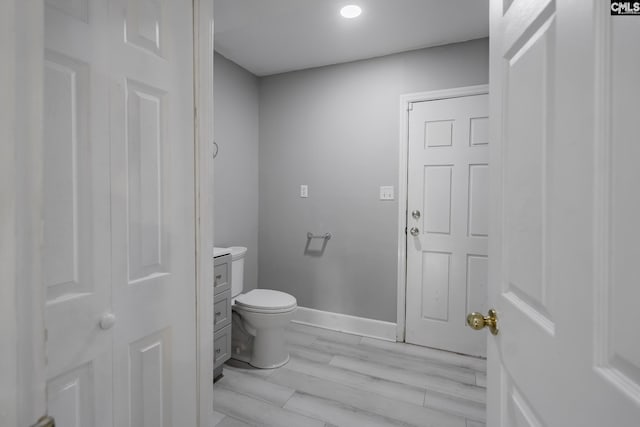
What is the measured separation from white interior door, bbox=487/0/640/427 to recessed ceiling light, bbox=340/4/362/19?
1604mm

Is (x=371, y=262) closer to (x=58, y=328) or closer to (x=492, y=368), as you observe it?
(x=492, y=368)

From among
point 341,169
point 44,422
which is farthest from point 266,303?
point 44,422

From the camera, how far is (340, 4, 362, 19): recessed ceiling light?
2.09 metres

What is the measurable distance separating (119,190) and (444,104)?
2395 millimetres

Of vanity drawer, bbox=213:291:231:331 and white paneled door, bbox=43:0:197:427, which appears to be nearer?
white paneled door, bbox=43:0:197:427

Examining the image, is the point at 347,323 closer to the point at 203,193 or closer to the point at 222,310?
the point at 222,310

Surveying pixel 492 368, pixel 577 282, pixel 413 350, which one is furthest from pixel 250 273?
pixel 577 282

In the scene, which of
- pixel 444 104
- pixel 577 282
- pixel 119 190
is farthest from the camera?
pixel 444 104

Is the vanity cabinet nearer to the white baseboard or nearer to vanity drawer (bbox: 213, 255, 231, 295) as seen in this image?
vanity drawer (bbox: 213, 255, 231, 295)

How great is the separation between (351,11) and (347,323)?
250 centimetres

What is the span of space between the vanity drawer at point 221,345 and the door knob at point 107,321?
1.28 metres

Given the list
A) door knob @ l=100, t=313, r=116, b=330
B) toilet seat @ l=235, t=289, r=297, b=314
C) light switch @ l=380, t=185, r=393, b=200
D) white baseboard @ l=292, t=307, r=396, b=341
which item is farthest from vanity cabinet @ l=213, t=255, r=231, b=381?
light switch @ l=380, t=185, r=393, b=200

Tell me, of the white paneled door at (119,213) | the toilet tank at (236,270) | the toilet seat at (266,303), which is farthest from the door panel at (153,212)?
the toilet tank at (236,270)

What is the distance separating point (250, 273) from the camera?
3191 millimetres
